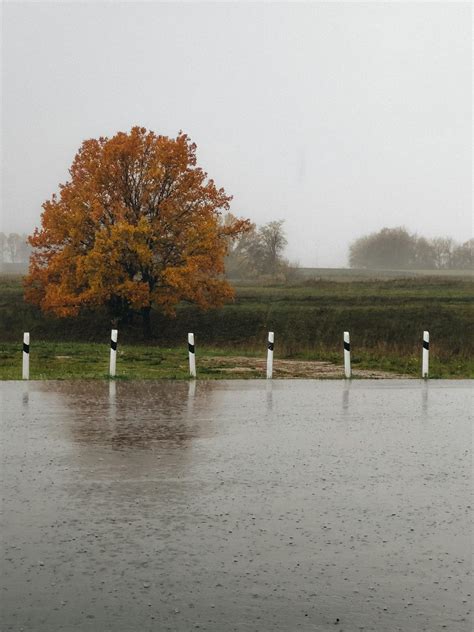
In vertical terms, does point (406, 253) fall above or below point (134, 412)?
above

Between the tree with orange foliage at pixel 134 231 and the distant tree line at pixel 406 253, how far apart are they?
11027cm

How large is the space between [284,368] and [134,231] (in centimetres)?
1660

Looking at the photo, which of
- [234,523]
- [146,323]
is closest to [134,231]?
[146,323]

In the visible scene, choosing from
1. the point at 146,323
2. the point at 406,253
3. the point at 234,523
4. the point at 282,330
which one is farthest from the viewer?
the point at 406,253

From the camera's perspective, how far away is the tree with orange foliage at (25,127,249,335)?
1618 inches

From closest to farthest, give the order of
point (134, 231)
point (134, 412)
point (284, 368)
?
point (134, 412), point (284, 368), point (134, 231)

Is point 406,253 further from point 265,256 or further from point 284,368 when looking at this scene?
point 284,368

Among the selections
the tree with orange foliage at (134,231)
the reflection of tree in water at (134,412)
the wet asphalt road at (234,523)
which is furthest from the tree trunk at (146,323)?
the wet asphalt road at (234,523)

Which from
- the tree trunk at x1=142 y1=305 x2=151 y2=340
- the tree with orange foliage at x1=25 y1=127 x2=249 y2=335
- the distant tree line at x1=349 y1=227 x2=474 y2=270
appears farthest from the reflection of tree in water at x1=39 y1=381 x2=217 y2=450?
the distant tree line at x1=349 y1=227 x2=474 y2=270

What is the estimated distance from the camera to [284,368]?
85.9ft

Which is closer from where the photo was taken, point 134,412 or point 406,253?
point 134,412

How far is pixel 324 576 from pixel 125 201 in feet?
129

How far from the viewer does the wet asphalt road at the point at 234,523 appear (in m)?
4.98

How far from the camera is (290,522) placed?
682 centimetres
